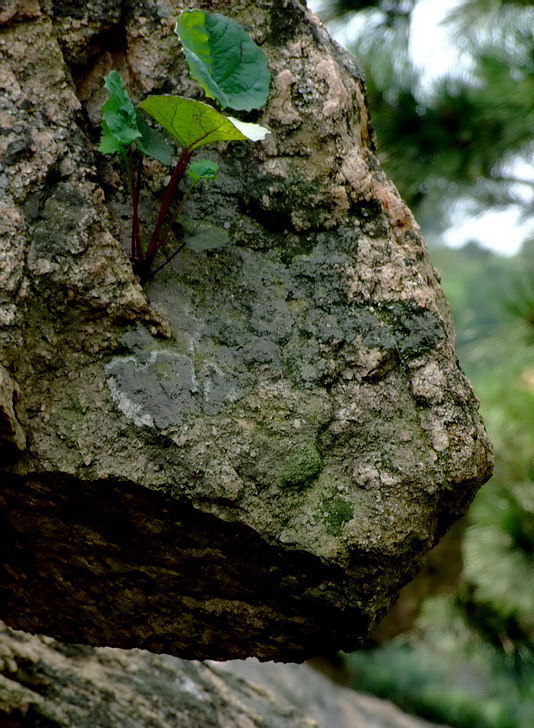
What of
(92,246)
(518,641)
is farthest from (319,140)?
(518,641)

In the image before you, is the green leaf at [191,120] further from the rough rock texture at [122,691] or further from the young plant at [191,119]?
the rough rock texture at [122,691]

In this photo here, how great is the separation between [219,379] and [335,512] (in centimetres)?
17

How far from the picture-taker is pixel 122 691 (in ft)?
3.97

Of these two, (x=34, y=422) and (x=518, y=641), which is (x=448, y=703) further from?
(x=34, y=422)

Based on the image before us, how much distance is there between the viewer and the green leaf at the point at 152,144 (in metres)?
0.74

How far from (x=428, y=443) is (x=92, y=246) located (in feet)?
1.21

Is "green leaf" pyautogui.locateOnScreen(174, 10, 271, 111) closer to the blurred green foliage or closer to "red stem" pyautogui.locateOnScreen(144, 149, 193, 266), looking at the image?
"red stem" pyautogui.locateOnScreen(144, 149, 193, 266)

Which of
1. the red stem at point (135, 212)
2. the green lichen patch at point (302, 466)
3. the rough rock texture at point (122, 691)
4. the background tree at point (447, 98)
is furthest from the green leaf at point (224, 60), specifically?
the background tree at point (447, 98)

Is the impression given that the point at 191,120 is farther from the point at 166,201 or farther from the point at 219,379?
the point at 219,379

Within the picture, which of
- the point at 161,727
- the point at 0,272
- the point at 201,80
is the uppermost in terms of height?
the point at 201,80

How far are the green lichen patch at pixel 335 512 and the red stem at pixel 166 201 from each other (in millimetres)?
291

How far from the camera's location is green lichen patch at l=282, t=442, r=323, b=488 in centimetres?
73

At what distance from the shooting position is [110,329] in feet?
2.44

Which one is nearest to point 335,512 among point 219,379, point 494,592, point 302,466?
point 302,466
